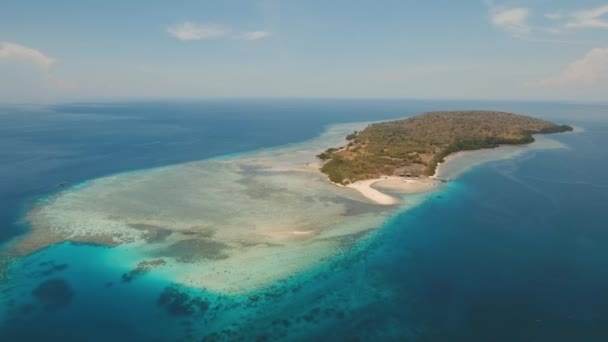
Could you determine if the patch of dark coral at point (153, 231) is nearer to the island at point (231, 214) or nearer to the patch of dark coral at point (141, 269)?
the island at point (231, 214)

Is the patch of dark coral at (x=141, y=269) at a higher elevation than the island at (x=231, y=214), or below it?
below

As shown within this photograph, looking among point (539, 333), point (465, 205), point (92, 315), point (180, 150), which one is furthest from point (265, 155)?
point (539, 333)

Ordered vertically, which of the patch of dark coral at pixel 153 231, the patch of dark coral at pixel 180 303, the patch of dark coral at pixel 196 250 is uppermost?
the patch of dark coral at pixel 153 231

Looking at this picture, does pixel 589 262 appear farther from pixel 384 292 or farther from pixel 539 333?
pixel 384 292

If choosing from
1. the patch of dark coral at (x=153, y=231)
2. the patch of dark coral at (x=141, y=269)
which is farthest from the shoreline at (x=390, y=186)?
the patch of dark coral at (x=141, y=269)

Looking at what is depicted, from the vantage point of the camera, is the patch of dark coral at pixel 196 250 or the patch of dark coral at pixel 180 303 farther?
the patch of dark coral at pixel 196 250

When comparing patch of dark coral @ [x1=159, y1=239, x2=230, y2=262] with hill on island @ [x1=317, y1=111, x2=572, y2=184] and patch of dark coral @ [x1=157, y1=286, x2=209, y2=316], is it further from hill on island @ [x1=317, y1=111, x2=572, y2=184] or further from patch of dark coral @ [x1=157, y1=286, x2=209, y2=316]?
hill on island @ [x1=317, y1=111, x2=572, y2=184]

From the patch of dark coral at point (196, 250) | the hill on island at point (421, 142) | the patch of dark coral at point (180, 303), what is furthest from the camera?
the hill on island at point (421, 142)

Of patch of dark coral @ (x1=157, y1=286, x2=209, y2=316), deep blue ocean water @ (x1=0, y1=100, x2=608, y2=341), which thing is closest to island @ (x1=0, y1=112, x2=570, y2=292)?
patch of dark coral @ (x1=157, y1=286, x2=209, y2=316)
